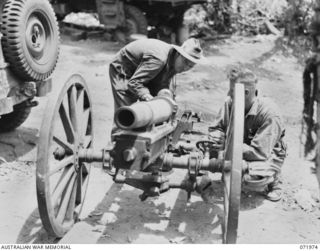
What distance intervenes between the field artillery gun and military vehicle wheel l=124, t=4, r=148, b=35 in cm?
665

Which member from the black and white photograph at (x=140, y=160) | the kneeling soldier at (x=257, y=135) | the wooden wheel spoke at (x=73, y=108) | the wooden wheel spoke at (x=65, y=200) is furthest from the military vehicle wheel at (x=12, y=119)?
the kneeling soldier at (x=257, y=135)

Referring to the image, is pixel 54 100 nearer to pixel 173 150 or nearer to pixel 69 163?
pixel 69 163

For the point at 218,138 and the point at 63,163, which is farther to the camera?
the point at 218,138

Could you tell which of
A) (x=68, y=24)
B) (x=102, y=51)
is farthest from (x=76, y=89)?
(x=68, y=24)

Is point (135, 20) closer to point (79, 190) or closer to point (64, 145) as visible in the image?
point (79, 190)

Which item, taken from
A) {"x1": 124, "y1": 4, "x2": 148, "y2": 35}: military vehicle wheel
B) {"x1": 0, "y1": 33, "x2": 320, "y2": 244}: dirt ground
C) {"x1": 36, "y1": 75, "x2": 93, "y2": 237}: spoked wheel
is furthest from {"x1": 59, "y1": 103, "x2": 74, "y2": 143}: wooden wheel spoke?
{"x1": 124, "y1": 4, "x2": 148, "y2": 35}: military vehicle wheel

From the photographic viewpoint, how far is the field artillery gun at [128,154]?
3373mm

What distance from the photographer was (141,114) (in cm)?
327

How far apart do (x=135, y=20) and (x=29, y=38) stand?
6.24 m

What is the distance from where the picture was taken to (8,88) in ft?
17.0

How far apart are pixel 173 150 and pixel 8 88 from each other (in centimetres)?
190

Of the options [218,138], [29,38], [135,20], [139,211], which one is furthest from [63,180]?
[135,20]

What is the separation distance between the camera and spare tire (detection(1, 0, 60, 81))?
5035mm

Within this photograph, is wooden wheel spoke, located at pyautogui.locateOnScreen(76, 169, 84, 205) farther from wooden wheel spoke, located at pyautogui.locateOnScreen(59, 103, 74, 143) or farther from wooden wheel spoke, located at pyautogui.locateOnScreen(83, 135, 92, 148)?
wooden wheel spoke, located at pyautogui.locateOnScreen(59, 103, 74, 143)
